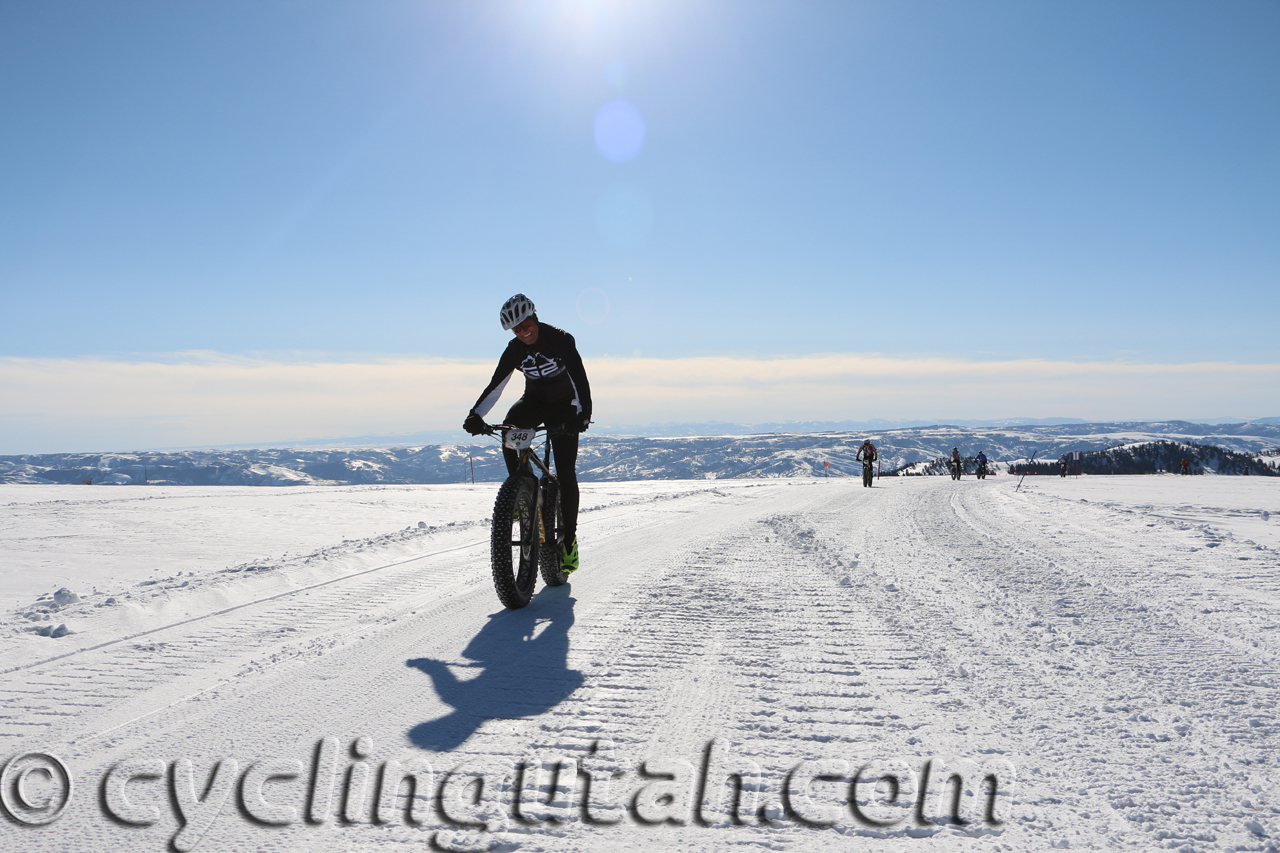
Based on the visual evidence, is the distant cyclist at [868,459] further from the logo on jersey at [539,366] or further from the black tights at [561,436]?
the logo on jersey at [539,366]

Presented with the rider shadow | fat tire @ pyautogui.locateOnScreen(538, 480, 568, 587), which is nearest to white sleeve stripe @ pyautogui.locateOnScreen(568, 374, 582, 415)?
fat tire @ pyautogui.locateOnScreen(538, 480, 568, 587)

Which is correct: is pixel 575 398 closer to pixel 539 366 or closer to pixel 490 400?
pixel 539 366

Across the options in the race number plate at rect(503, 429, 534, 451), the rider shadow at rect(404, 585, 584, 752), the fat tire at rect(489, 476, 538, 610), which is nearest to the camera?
the rider shadow at rect(404, 585, 584, 752)

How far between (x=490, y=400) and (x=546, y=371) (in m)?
0.49

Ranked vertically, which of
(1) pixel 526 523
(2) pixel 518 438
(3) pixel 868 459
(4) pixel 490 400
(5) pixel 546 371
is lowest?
(3) pixel 868 459

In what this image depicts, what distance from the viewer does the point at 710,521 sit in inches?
380

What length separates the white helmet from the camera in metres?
4.77

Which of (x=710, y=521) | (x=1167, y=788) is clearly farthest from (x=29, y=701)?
(x=710, y=521)

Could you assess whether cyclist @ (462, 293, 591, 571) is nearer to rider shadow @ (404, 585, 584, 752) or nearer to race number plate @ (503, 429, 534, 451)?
race number plate @ (503, 429, 534, 451)

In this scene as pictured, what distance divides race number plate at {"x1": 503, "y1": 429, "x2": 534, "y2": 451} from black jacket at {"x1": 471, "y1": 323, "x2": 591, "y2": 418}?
0.33 meters

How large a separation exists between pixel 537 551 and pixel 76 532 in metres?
6.73

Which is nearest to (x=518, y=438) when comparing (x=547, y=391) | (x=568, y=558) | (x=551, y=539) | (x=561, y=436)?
(x=561, y=436)

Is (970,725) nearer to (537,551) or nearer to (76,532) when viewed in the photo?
(537,551)

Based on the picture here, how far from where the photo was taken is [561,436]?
16.8 ft
